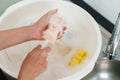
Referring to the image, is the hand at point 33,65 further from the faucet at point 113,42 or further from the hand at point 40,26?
the faucet at point 113,42

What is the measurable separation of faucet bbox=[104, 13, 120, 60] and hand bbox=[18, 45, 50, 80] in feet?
0.87

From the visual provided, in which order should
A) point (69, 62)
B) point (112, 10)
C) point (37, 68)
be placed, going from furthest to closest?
point (112, 10) < point (69, 62) < point (37, 68)

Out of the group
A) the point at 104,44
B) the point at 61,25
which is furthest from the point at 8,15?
the point at 104,44

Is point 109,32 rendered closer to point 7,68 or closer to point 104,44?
point 104,44

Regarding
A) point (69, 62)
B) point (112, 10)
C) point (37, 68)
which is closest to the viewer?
point (37, 68)

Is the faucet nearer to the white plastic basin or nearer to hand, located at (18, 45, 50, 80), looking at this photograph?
the white plastic basin

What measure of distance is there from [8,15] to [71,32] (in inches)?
10.3

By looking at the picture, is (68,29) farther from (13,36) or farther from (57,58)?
(13,36)

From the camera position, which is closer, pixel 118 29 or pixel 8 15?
pixel 118 29

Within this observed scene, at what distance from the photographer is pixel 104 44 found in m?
1.11

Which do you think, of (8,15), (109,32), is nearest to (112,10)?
(109,32)

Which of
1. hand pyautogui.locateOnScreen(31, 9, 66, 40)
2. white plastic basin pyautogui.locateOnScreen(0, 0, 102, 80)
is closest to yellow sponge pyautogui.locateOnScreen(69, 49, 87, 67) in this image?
white plastic basin pyautogui.locateOnScreen(0, 0, 102, 80)

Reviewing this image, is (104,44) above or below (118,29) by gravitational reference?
below

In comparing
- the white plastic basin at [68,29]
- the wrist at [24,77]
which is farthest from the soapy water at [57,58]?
the wrist at [24,77]
